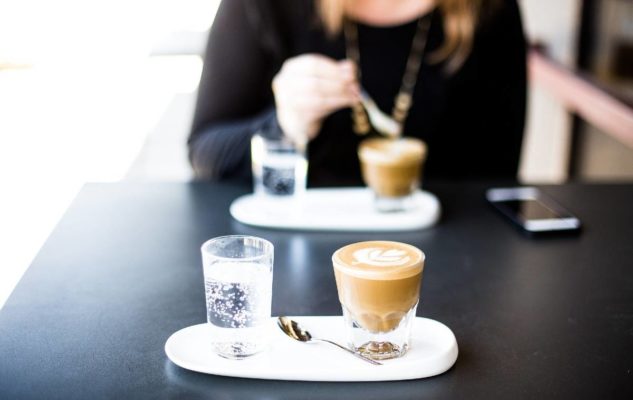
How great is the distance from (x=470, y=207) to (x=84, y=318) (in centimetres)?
76

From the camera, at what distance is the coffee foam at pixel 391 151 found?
144 cm

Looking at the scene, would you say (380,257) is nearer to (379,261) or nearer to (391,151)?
(379,261)

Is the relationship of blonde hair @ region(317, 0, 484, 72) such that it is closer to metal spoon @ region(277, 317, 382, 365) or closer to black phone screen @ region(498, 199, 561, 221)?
black phone screen @ region(498, 199, 561, 221)

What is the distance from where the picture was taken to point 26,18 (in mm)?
4941

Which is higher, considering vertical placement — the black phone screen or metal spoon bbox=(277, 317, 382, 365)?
metal spoon bbox=(277, 317, 382, 365)

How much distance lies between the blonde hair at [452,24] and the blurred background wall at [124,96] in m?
0.96

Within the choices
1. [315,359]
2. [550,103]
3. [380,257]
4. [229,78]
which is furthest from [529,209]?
[550,103]

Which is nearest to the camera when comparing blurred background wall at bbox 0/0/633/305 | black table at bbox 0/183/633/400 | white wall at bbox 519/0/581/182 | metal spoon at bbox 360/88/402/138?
black table at bbox 0/183/633/400

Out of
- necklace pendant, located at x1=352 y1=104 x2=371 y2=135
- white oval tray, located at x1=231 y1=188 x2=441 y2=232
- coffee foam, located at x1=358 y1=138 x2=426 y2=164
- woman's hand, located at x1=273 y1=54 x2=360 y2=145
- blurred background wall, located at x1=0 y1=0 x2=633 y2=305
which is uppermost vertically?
woman's hand, located at x1=273 y1=54 x2=360 y2=145

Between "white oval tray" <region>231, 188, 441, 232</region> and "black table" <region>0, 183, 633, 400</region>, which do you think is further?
"white oval tray" <region>231, 188, 441, 232</region>

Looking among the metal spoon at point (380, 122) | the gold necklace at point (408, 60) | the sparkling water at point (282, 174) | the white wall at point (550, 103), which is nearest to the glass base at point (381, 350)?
the sparkling water at point (282, 174)

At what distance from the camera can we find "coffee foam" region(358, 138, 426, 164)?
144 centimetres

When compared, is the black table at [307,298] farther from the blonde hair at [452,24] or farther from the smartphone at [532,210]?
the blonde hair at [452,24]

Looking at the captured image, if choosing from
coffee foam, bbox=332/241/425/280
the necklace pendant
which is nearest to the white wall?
the necklace pendant
